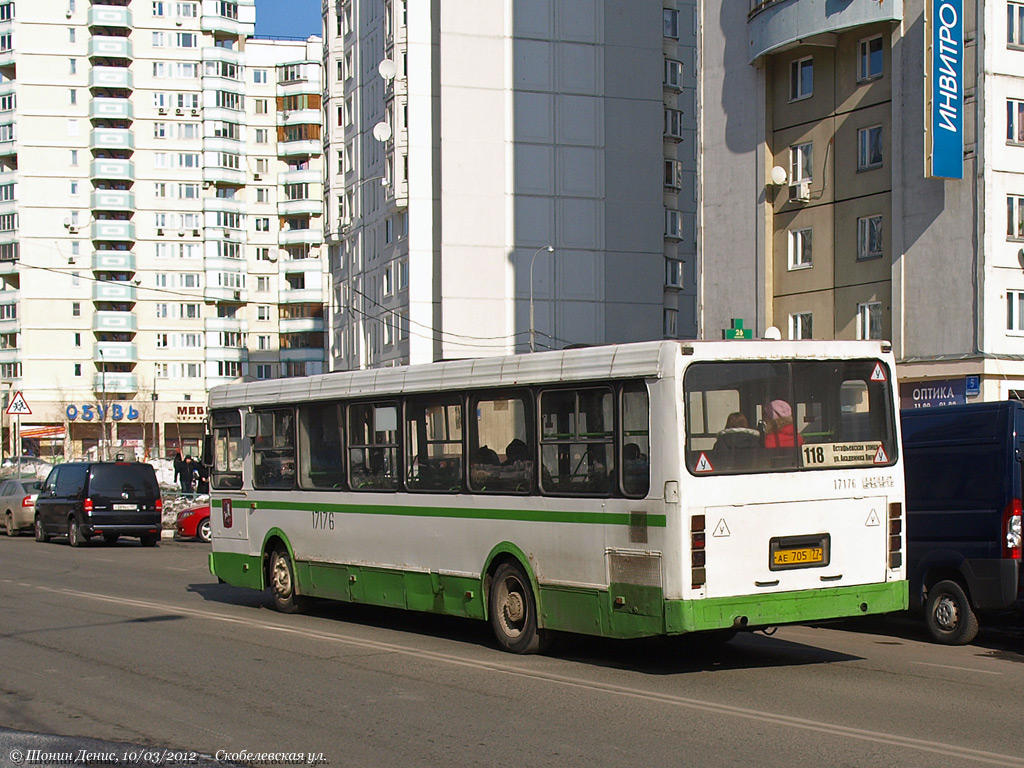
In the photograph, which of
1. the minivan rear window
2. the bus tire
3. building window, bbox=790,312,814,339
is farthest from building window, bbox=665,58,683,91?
the bus tire

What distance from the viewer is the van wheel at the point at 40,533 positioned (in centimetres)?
3306

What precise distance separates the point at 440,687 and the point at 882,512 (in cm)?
411

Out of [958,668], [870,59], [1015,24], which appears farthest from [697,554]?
[870,59]

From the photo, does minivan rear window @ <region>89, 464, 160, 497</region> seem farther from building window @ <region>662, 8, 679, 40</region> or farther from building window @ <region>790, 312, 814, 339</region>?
building window @ <region>662, 8, 679, 40</region>

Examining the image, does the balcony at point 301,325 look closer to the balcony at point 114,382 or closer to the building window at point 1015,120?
the balcony at point 114,382

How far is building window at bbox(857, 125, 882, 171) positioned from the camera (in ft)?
119

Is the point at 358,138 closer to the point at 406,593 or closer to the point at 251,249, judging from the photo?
the point at 251,249

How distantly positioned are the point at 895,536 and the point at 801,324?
28.1m

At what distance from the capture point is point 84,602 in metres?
17.5

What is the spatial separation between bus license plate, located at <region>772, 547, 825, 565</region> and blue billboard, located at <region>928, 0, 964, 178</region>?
23.9 meters

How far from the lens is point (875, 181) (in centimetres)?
3634

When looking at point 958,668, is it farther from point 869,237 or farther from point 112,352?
point 112,352

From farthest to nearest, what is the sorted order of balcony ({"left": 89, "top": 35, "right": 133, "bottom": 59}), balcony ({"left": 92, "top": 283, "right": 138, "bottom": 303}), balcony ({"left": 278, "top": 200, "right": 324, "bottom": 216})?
balcony ({"left": 278, "top": 200, "right": 324, "bottom": 216}), balcony ({"left": 92, "top": 283, "right": 138, "bottom": 303}), balcony ({"left": 89, "top": 35, "right": 133, "bottom": 59})

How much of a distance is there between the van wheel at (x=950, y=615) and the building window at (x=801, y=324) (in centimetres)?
2545
